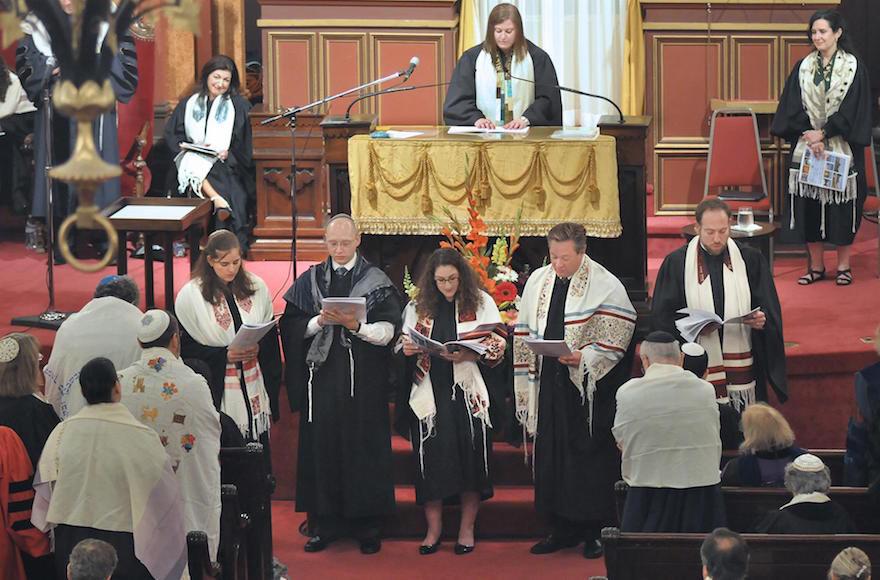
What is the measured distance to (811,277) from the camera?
1089 cm

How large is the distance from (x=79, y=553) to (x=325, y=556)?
3.08 meters

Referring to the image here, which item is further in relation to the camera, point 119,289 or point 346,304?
point 346,304

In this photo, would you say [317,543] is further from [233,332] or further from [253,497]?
[233,332]

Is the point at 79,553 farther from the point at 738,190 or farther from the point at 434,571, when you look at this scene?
the point at 738,190

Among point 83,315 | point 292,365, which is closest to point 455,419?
point 292,365

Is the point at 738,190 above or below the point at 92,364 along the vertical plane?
above

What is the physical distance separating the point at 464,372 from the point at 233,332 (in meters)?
1.28

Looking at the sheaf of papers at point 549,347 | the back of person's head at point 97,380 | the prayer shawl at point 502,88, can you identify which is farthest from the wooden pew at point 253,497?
the prayer shawl at point 502,88

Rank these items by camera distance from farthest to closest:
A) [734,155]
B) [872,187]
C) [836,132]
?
[734,155] → [872,187] → [836,132]

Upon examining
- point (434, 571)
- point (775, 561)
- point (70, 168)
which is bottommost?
point (434, 571)

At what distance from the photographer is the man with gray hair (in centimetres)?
647

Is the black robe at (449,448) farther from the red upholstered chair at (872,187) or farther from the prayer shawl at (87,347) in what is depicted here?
the red upholstered chair at (872,187)

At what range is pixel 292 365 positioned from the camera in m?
8.09

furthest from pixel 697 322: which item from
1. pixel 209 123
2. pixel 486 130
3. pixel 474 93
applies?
pixel 209 123
